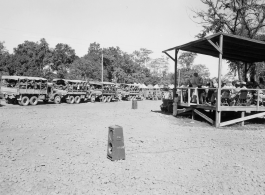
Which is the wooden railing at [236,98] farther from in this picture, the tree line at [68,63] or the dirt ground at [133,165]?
the tree line at [68,63]

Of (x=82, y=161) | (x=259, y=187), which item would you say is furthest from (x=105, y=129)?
(x=259, y=187)

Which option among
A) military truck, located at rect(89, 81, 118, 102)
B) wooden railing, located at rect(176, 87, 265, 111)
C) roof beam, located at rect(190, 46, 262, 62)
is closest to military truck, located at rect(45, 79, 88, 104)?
military truck, located at rect(89, 81, 118, 102)

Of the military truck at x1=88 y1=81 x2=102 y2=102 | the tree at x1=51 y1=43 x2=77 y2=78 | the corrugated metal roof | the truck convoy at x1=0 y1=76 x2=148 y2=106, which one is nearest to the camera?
the corrugated metal roof

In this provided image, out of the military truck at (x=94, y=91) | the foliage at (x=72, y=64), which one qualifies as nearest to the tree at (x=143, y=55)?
the foliage at (x=72, y=64)

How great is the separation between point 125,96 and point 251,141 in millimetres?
27261

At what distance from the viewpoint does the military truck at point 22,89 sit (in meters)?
18.9

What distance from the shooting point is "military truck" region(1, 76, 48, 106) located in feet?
61.9

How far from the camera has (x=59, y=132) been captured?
844cm

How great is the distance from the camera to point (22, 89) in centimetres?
1905

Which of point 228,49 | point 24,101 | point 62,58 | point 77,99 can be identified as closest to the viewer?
point 228,49

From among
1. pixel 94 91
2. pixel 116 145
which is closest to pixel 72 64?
pixel 94 91

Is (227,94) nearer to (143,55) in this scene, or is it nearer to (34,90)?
(34,90)

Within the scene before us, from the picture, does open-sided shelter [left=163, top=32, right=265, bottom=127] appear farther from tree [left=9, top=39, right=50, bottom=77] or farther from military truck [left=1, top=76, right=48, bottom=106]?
tree [left=9, top=39, right=50, bottom=77]

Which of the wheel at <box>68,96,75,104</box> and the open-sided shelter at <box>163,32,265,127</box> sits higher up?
the open-sided shelter at <box>163,32,265,127</box>
